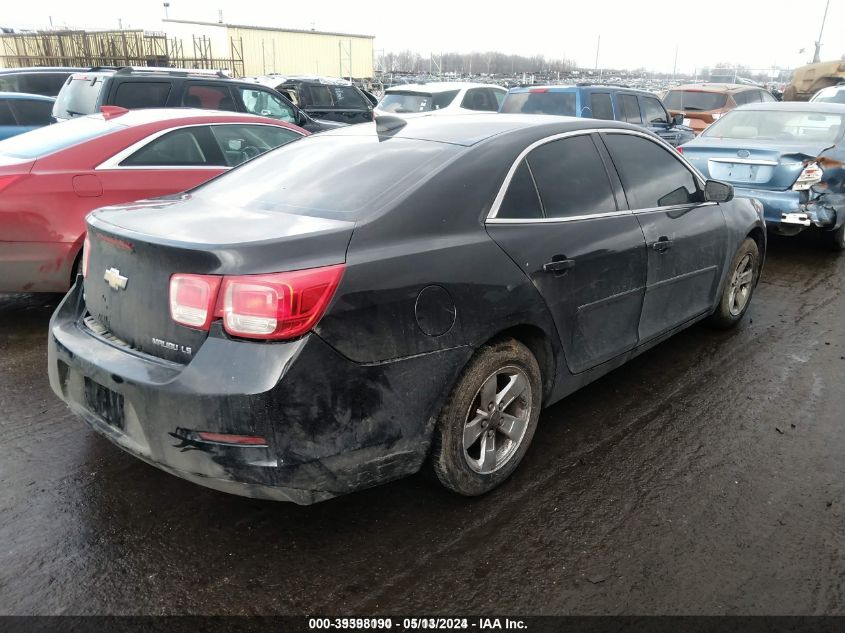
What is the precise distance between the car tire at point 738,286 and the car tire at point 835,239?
10.2ft

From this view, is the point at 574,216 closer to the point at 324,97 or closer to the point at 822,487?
the point at 822,487

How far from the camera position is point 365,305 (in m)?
2.42

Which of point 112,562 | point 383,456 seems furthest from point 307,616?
point 112,562

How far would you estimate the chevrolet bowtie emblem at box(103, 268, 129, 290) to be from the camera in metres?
2.66

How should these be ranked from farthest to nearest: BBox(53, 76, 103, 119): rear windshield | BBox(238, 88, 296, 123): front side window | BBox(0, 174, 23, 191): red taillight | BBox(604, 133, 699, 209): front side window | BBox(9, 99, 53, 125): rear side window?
BBox(9, 99, 53, 125): rear side window → BBox(238, 88, 296, 123): front side window → BBox(53, 76, 103, 119): rear windshield → BBox(0, 174, 23, 191): red taillight → BBox(604, 133, 699, 209): front side window

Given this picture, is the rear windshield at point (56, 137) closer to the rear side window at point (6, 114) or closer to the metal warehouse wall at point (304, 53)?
the rear side window at point (6, 114)

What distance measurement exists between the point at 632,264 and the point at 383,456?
185 centimetres

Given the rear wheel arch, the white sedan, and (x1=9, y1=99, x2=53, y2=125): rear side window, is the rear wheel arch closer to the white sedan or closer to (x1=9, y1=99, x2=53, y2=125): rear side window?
(x1=9, y1=99, x2=53, y2=125): rear side window

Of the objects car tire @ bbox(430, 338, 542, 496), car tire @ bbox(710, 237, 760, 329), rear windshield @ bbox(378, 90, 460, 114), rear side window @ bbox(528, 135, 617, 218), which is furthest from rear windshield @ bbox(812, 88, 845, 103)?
car tire @ bbox(430, 338, 542, 496)

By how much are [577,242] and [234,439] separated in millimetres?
1869

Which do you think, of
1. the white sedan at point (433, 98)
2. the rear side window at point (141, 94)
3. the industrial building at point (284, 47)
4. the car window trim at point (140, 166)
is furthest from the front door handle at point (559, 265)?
the industrial building at point (284, 47)

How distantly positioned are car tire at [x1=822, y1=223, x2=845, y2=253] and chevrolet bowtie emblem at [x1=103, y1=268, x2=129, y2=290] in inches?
305

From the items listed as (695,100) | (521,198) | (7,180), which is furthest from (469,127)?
(695,100)

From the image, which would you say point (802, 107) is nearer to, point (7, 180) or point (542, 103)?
point (542, 103)
